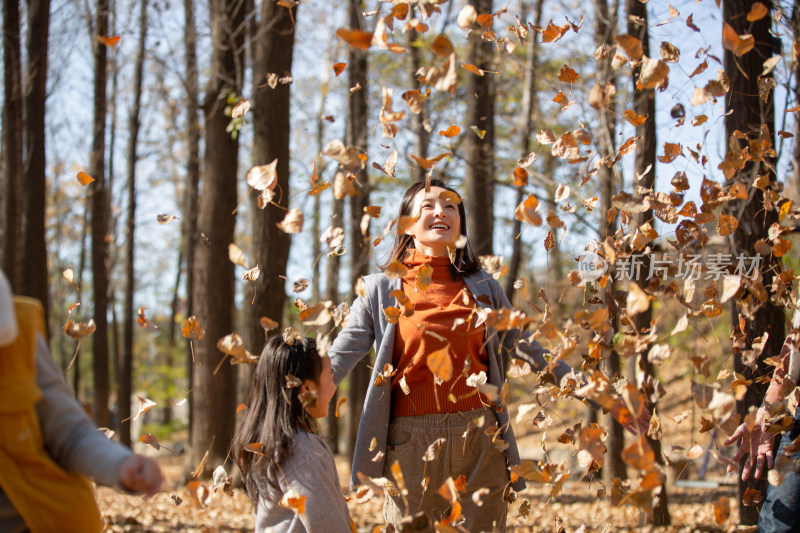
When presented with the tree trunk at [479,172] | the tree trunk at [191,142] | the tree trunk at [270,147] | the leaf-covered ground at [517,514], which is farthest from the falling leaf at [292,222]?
the tree trunk at [191,142]

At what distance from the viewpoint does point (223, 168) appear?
7207 millimetres

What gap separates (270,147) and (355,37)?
13.4 feet

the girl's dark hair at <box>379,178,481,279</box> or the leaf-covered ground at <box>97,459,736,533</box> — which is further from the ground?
the girl's dark hair at <box>379,178,481,279</box>

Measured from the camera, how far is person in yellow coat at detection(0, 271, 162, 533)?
152 cm

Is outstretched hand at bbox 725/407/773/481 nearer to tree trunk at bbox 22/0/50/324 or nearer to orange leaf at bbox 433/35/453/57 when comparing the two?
orange leaf at bbox 433/35/453/57

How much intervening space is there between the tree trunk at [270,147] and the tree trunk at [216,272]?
0.98 metres

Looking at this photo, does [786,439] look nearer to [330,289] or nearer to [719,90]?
[719,90]

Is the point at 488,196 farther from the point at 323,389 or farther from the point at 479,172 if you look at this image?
the point at 323,389

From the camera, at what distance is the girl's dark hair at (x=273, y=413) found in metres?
2.36

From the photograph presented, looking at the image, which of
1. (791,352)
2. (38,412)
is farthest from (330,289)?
(38,412)

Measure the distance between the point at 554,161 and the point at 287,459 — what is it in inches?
493

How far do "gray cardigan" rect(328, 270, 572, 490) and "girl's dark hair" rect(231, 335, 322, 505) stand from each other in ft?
0.81

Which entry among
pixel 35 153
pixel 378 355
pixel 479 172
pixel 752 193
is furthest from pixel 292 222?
pixel 479 172

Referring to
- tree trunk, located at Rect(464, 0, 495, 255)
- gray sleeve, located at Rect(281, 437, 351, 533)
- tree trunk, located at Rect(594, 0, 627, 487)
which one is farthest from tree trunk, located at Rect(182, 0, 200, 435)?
gray sleeve, located at Rect(281, 437, 351, 533)
